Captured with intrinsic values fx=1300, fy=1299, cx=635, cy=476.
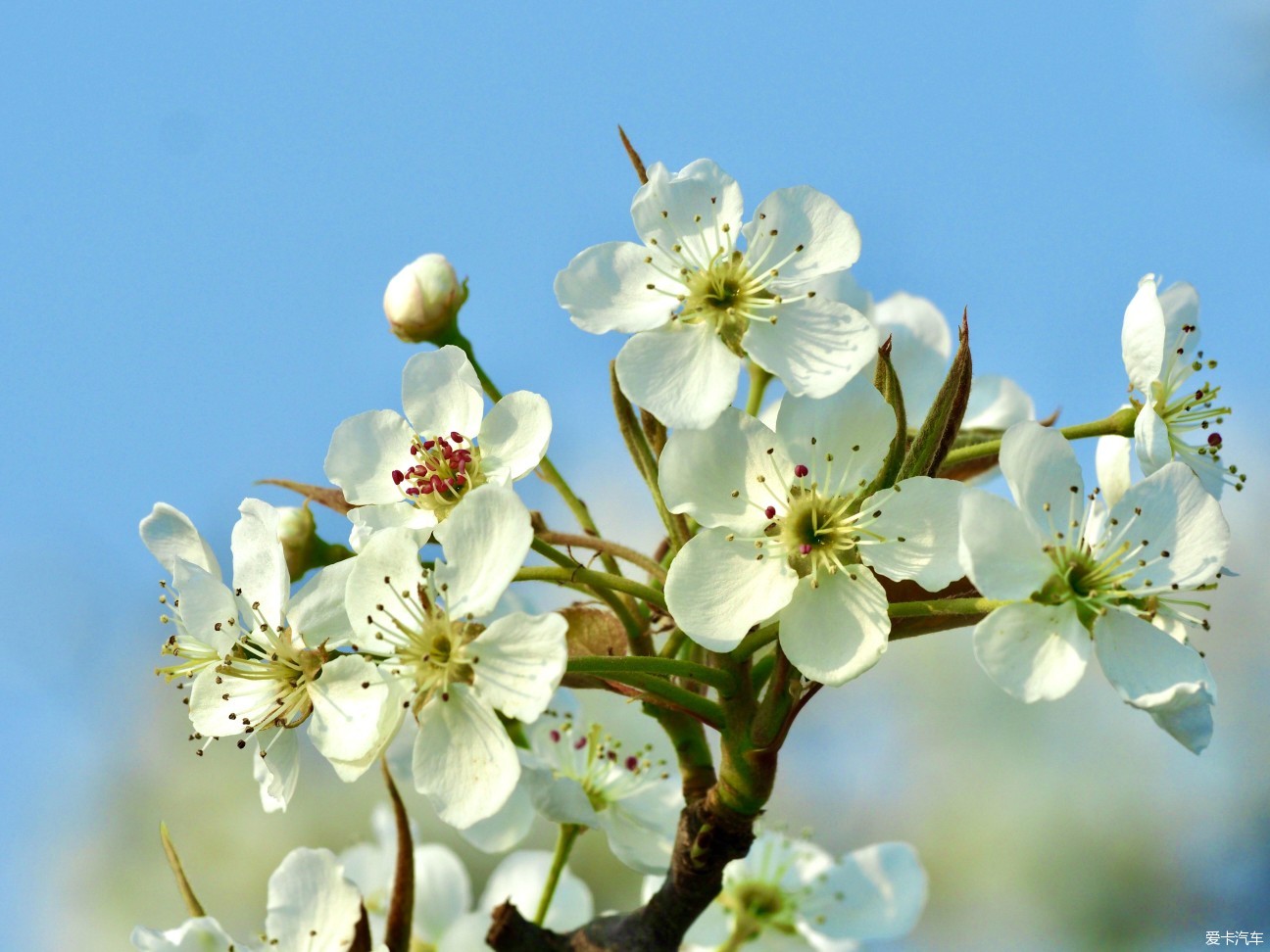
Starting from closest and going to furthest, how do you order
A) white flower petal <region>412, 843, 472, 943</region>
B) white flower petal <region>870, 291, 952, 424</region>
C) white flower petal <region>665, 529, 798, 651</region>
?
white flower petal <region>665, 529, 798, 651</region> → white flower petal <region>870, 291, 952, 424</region> → white flower petal <region>412, 843, 472, 943</region>

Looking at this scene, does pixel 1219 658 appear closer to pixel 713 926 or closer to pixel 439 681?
pixel 713 926

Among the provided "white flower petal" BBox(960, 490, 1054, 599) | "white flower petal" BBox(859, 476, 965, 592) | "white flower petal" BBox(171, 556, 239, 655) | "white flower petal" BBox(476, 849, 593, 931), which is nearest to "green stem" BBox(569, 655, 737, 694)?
"white flower petal" BBox(859, 476, 965, 592)

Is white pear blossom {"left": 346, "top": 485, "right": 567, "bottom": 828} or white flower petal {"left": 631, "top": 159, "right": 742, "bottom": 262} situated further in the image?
white flower petal {"left": 631, "top": 159, "right": 742, "bottom": 262}

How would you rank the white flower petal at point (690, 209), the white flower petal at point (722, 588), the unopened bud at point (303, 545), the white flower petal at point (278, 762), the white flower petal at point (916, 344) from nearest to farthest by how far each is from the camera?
the white flower petal at point (722, 588), the white flower petal at point (278, 762), the white flower petal at point (690, 209), the unopened bud at point (303, 545), the white flower petal at point (916, 344)

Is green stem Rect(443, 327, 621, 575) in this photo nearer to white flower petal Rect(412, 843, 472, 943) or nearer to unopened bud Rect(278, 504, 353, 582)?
unopened bud Rect(278, 504, 353, 582)

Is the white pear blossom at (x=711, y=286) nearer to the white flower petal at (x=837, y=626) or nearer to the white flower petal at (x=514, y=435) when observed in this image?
the white flower petal at (x=514, y=435)

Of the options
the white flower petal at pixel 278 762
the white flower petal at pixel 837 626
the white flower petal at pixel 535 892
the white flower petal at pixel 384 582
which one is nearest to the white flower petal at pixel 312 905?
the white flower petal at pixel 278 762
